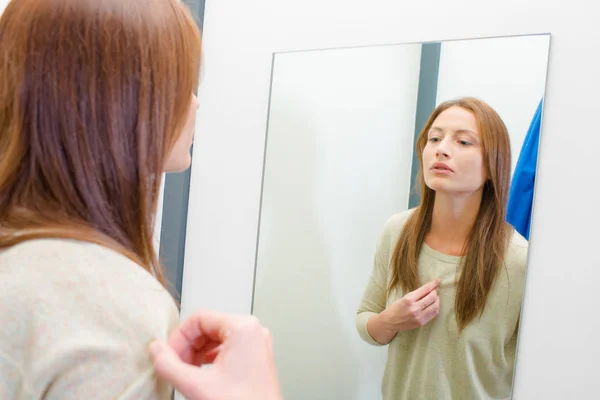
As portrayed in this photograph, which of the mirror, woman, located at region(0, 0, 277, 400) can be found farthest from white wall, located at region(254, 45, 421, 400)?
woman, located at region(0, 0, 277, 400)

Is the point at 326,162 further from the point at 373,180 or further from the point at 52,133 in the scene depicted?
the point at 52,133

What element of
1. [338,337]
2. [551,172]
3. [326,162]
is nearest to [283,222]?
[326,162]

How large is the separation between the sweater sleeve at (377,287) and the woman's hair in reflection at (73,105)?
0.76m

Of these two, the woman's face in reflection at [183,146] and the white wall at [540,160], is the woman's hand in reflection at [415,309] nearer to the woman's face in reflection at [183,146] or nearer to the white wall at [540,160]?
the white wall at [540,160]

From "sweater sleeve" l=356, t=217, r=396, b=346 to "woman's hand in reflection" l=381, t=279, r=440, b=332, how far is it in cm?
4

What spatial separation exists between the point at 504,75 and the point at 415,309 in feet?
1.49

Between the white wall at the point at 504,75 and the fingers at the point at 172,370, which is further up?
the white wall at the point at 504,75

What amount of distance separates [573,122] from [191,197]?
892mm

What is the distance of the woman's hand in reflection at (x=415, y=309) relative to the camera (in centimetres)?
114

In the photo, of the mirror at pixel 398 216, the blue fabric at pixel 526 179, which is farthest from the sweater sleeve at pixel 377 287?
the blue fabric at pixel 526 179

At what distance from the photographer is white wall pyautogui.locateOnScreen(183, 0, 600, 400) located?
41.4 inches

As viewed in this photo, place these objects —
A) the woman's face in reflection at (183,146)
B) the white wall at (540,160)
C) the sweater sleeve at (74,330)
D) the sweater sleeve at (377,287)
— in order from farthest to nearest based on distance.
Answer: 1. the sweater sleeve at (377,287)
2. the white wall at (540,160)
3. the woman's face in reflection at (183,146)
4. the sweater sleeve at (74,330)

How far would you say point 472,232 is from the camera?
112cm

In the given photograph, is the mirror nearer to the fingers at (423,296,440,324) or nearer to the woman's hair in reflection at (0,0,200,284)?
the fingers at (423,296,440,324)
